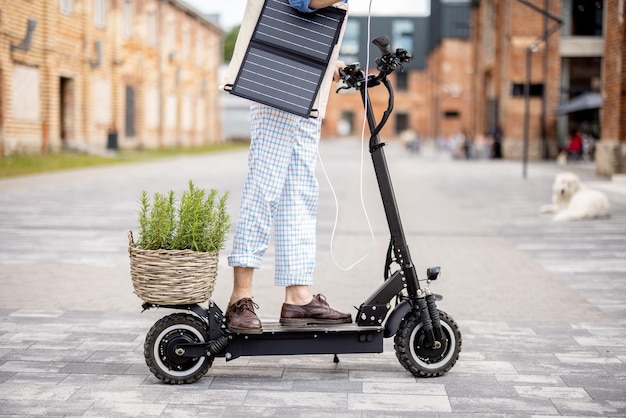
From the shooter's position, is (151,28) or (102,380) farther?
(151,28)

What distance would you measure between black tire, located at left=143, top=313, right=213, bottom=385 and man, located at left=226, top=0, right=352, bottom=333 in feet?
0.58

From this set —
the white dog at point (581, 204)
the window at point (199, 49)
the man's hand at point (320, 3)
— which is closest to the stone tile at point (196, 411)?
the man's hand at point (320, 3)

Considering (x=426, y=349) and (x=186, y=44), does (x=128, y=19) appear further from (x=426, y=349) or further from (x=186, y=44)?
(x=426, y=349)

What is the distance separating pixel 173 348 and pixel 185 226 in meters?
0.55

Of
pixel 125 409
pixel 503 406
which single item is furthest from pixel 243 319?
pixel 503 406

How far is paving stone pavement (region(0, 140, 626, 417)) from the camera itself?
3770mm

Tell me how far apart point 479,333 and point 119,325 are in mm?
2116

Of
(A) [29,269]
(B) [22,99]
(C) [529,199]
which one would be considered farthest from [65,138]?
(A) [29,269]

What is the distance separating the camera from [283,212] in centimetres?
430

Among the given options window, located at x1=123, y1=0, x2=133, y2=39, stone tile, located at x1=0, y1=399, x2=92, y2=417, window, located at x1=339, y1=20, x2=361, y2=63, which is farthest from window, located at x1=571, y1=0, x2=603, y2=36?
window, located at x1=339, y1=20, x2=361, y2=63

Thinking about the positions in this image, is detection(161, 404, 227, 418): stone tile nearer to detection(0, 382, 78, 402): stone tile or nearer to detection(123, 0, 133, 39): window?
detection(0, 382, 78, 402): stone tile

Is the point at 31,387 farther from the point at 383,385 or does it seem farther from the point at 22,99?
the point at 22,99

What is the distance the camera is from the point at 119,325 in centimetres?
533

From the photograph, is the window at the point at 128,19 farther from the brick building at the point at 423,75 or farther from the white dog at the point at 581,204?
the white dog at the point at 581,204
